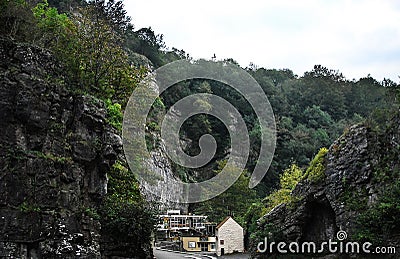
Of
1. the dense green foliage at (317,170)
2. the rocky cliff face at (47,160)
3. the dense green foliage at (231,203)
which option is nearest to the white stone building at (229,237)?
the dense green foliage at (231,203)

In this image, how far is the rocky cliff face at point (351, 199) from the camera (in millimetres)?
19547

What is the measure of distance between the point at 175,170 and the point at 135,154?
64.7ft

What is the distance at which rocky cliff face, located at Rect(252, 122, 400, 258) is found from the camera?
19547 millimetres

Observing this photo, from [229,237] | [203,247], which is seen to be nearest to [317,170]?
[229,237]

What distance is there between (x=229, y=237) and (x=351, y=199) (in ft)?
60.5

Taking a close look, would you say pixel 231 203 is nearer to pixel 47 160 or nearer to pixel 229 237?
pixel 229 237

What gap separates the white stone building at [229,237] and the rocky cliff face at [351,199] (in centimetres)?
1181

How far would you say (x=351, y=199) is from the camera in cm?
2183

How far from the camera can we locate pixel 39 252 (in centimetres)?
1703

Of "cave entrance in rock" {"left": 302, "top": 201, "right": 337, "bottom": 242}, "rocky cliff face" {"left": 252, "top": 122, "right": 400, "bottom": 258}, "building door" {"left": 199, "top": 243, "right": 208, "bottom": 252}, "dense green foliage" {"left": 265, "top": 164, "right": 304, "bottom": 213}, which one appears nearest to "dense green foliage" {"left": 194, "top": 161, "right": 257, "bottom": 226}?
"building door" {"left": 199, "top": 243, "right": 208, "bottom": 252}

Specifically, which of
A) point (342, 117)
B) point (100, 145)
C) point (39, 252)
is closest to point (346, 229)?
point (100, 145)

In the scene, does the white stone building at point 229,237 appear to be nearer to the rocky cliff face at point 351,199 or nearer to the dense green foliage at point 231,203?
the dense green foliage at point 231,203

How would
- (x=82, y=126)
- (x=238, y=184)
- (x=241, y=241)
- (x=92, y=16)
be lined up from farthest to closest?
(x=238, y=184) < (x=241, y=241) < (x=92, y=16) < (x=82, y=126)

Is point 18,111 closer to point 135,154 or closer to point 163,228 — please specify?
point 135,154
